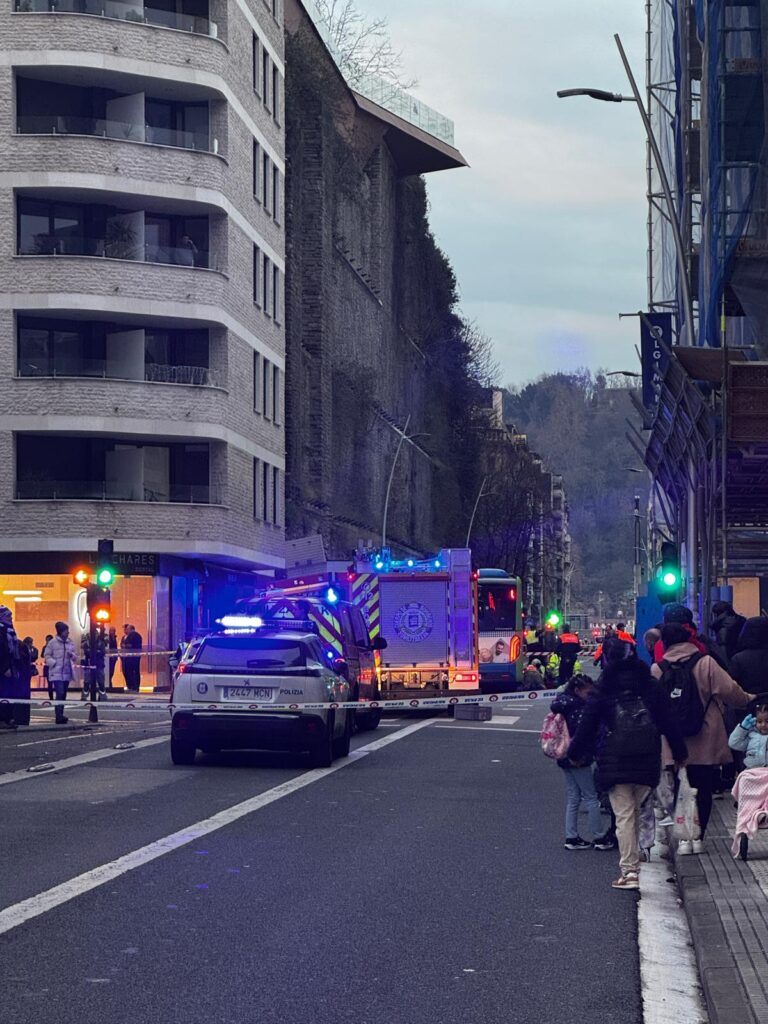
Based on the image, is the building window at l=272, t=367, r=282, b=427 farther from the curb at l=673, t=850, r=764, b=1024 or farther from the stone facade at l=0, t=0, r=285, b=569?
the curb at l=673, t=850, r=764, b=1024

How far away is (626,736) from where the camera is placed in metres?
11.2

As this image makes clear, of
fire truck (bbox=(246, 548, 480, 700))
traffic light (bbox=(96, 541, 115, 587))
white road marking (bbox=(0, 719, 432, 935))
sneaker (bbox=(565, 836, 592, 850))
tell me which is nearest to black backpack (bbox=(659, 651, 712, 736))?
sneaker (bbox=(565, 836, 592, 850))

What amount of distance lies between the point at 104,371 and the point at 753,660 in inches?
1461

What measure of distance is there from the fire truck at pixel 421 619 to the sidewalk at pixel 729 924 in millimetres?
20473

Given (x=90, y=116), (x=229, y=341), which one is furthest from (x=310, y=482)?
(x=90, y=116)

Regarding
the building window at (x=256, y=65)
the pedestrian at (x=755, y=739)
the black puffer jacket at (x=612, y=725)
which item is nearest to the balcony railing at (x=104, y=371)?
the building window at (x=256, y=65)

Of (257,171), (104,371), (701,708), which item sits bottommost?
(701,708)

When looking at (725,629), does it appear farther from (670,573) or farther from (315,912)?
(670,573)

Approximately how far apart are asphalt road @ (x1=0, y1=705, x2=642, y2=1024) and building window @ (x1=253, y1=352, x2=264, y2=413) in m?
39.4

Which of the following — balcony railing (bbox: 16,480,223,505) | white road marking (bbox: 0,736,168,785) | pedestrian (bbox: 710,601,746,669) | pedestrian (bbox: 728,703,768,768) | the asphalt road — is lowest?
the asphalt road

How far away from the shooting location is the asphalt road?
7.41 meters

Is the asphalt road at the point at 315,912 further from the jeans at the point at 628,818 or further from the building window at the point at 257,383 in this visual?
the building window at the point at 257,383

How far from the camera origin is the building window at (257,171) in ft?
187

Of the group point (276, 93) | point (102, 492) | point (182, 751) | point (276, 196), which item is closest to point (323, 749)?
point (182, 751)
